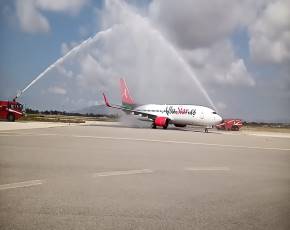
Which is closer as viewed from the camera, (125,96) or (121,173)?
(121,173)

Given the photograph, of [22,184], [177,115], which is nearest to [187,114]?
[177,115]

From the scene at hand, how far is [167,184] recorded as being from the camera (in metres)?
8.20

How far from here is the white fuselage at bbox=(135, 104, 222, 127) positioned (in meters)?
42.0

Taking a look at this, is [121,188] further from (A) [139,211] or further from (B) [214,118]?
(B) [214,118]

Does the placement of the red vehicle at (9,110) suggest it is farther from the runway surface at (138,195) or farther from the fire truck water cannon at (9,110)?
the runway surface at (138,195)

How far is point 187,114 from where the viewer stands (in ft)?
146

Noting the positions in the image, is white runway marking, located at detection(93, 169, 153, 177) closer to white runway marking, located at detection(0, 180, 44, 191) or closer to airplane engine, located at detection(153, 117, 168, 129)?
white runway marking, located at detection(0, 180, 44, 191)

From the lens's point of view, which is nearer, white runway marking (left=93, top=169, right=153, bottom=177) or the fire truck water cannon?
white runway marking (left=93, top=169, right=153, bottom=177)

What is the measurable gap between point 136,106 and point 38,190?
48.9 meters

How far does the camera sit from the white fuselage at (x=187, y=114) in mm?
42000

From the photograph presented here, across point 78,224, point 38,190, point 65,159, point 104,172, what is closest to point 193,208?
point 78,224

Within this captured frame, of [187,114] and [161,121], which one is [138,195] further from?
[161,121]

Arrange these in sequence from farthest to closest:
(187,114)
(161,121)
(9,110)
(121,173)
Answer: (9,110), (161,121), (187,114), (121,173)

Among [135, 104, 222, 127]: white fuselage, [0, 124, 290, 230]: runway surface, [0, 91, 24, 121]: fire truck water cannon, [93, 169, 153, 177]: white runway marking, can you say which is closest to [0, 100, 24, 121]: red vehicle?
[0, 91, 24, 121]: fire truck water cannon
